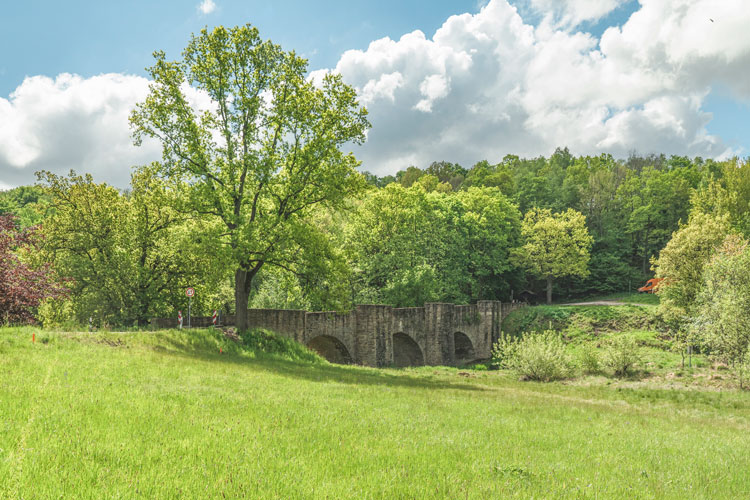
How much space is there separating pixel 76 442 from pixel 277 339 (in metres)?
19.1

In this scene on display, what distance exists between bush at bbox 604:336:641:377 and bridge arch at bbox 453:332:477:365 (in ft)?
50.4

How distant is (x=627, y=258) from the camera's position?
6988 centimetres

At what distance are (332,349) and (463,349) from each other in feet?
57.0

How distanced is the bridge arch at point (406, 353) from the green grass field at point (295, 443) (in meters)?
25.8

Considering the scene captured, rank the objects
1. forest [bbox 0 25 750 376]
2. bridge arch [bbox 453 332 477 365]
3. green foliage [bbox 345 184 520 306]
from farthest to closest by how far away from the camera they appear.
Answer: bridge arch [bbox 453 332 477 365] → green foliage [bbox 345 184 520 306] → forest [bbox 0 25 750 376]

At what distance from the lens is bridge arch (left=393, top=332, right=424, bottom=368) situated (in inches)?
1518

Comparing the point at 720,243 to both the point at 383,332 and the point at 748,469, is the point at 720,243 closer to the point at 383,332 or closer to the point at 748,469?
the point at 383,332

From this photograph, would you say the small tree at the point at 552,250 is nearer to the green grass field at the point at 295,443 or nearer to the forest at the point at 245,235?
the forest at the point at 245,235

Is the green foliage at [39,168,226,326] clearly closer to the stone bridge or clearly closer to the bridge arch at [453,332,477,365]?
the stone bridge

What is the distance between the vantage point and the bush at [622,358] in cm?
2931

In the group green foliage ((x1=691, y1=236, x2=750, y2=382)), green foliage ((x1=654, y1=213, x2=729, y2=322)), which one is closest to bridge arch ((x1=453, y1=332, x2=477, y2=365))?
green foliage ((x1=654, y1=213, x2=729, y2=322))

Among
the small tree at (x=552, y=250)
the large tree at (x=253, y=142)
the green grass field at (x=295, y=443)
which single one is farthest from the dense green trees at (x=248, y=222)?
the small tree at (x=552, y=250)

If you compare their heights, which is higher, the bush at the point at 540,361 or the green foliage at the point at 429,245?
the green foliage at the point at 429,245

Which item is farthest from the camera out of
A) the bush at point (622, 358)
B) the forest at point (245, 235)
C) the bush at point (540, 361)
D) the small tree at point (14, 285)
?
the bush at point (622, 358)
